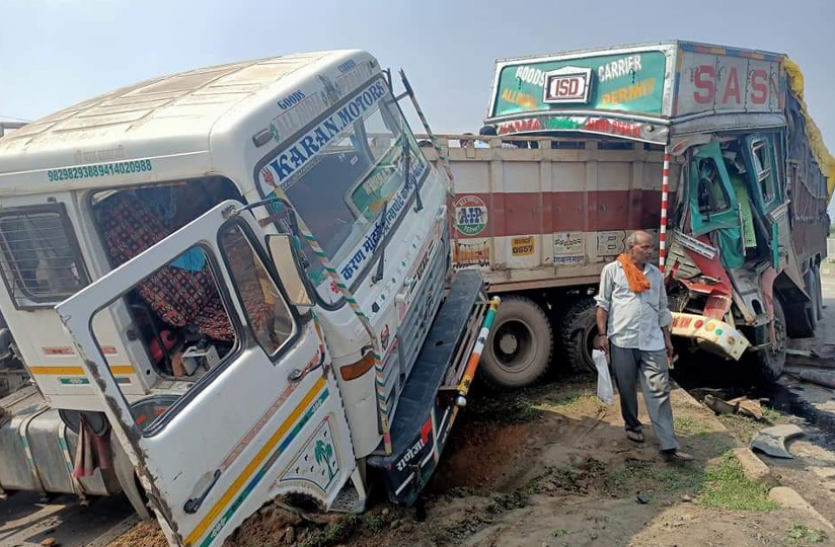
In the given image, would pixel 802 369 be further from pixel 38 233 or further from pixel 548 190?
pixel 38 233

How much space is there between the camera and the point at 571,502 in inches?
134

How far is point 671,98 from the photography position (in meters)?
5.46

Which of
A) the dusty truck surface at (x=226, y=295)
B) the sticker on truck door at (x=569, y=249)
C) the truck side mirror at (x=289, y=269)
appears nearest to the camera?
the dusty truck surface at (x=226, y=295)

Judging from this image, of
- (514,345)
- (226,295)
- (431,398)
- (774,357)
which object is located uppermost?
(226,295)

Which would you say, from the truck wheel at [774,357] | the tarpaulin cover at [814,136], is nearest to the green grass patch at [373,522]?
the truck wheel at [774,357]

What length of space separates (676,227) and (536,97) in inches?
88.0

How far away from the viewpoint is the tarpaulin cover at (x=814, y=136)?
692cm

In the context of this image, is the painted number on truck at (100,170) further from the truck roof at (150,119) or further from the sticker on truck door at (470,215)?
the sticker on truck door at (470,215)

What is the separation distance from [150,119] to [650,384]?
3.49 metres

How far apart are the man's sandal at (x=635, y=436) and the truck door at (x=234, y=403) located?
236cm

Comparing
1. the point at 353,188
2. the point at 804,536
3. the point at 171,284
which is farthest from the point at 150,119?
the point at 804,536

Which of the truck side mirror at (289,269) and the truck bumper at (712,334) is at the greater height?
the truck side mirror at (289,269)

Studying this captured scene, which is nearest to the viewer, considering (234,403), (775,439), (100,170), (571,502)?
(234,403)

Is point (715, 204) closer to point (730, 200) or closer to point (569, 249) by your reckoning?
point (730, 200)
